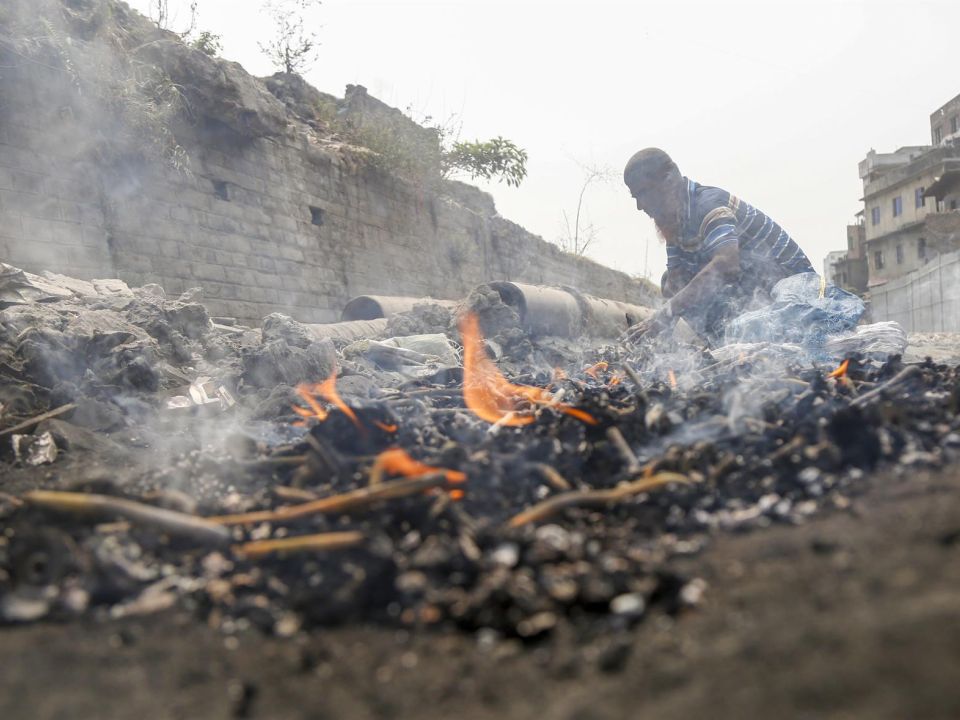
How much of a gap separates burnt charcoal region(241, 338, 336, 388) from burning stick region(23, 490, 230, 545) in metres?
2.69

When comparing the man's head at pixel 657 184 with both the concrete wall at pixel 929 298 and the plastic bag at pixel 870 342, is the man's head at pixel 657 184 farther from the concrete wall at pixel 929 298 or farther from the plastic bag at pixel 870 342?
the concrete wall at pixel 929 298

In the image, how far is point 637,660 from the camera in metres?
1.18

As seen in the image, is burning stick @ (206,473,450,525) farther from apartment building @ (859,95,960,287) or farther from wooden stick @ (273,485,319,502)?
apartment building @ (859,95,960,287)

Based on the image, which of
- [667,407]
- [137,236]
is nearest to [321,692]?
[667,407]

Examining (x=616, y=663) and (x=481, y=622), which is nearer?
(x=616, y=663)

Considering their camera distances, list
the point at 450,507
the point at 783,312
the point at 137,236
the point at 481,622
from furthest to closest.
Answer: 1. the point at 137,236
2. the point at 783,312
3. the point at 450,507
4. the point at 481,622

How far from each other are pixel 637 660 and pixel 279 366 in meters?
4.00

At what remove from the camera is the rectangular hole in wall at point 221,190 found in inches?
347

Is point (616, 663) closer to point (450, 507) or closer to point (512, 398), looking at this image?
point (450, 507)

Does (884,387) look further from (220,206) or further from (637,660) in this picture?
(220,206)

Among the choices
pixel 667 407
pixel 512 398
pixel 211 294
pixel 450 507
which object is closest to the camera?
pixel 450 507

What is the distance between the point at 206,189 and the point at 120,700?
27.8 ft

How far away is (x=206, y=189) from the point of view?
8.58m

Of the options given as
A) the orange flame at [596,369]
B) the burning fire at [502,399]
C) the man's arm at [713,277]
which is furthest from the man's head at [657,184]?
the burning fire at [502,399]
